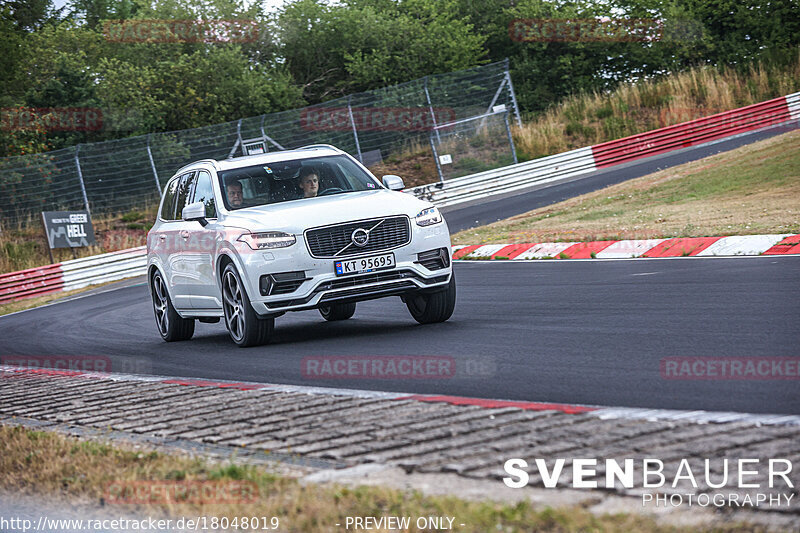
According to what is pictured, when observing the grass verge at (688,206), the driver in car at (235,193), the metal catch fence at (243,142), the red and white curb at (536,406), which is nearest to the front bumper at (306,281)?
the driver in car at (235,193)

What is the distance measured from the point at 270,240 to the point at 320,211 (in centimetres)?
57

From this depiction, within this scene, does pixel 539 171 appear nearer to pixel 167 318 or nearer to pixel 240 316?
pixel 167 318

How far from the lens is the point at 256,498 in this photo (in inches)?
162

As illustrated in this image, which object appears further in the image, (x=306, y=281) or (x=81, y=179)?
(x=81, y=179)

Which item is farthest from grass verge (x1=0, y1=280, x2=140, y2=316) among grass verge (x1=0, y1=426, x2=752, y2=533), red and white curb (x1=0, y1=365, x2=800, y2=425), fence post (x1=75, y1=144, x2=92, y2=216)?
grass verge (x1=0, y1=426, x2=752, y2=533)

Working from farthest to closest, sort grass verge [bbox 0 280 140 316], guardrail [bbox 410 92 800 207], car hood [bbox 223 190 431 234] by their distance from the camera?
1. guardrail [bbox 410 92 800 207]
2. grass verge [bbox 0 280 140 316]
3. car hood [bbox 223 190 431 234]

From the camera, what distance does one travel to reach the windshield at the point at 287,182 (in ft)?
35.3

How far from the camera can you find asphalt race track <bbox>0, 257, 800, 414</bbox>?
6359mm

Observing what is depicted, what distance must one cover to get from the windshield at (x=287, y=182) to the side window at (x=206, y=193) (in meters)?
0.19

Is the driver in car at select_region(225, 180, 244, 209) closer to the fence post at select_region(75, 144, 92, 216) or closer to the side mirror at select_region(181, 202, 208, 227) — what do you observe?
the side mirror at select_region(181, 202, 208, 227)

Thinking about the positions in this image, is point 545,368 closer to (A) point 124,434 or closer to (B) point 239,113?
(A) point 124,434

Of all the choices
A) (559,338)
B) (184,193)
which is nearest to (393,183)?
(184,193)

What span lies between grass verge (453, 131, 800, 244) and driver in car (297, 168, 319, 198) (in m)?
6.96

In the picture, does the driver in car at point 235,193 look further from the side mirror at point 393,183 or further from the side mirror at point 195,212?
the side mirror at point 393,183
